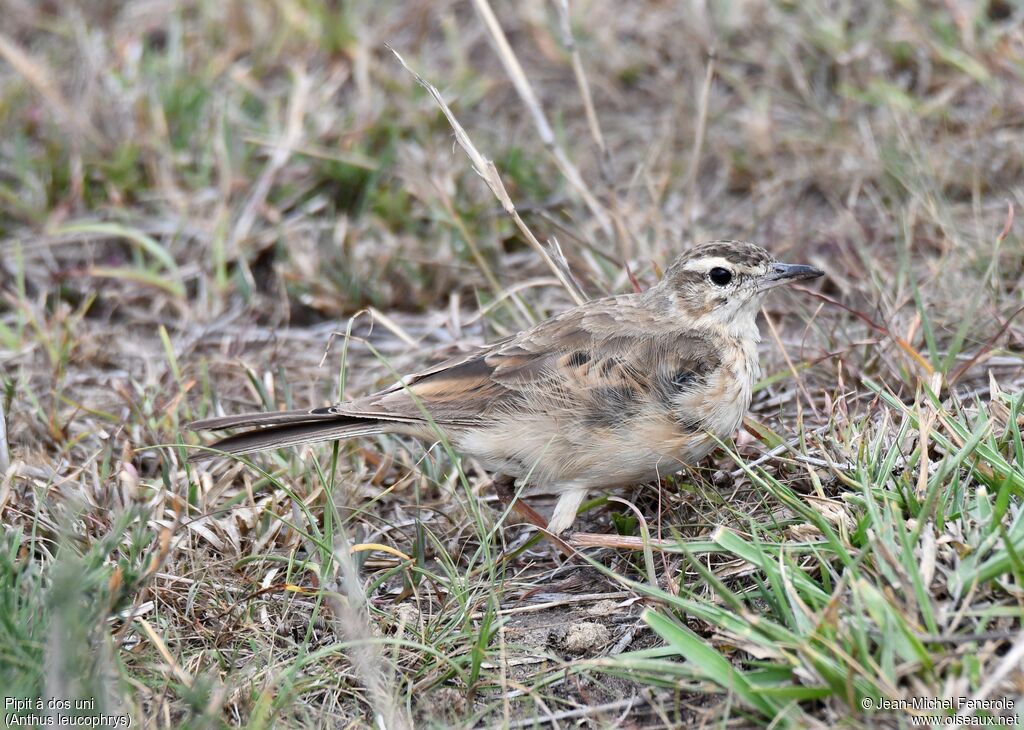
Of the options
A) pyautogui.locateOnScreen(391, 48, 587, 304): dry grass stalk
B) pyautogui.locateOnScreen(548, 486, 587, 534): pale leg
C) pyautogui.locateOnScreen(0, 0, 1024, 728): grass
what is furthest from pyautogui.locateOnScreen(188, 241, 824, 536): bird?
pyautogui.locateOnScreen(391, 48, 587, 304): dry grass stalk

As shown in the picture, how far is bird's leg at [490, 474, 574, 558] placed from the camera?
16.2ft

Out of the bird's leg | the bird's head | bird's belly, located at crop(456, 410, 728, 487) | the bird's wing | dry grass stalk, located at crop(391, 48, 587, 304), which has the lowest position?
the bird's leg

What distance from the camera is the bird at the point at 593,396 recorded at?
4.98 m

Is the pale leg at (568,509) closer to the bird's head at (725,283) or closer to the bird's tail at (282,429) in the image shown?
the bird's tail at (282,429)

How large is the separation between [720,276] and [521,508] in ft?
4.82

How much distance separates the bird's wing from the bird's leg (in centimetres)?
41

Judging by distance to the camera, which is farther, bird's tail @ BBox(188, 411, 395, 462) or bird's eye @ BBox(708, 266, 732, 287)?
bird's eye @ BBox(708, 266, 732, 287)

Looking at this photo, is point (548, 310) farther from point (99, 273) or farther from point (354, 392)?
point (99, 273)

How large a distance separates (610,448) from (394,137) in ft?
11.9

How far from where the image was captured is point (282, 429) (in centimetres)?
499

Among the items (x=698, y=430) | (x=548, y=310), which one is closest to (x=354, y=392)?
(x=548, y=310)

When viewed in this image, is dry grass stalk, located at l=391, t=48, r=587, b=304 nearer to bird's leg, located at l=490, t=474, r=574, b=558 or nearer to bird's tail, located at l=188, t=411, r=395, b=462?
bird's leg, located at l=490, t=474, r=574, b=558

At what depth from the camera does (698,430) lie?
16.3ft

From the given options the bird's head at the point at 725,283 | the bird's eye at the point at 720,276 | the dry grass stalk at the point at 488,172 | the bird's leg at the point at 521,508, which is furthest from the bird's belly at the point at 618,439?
the dry grass stalk at the point at 488,172
